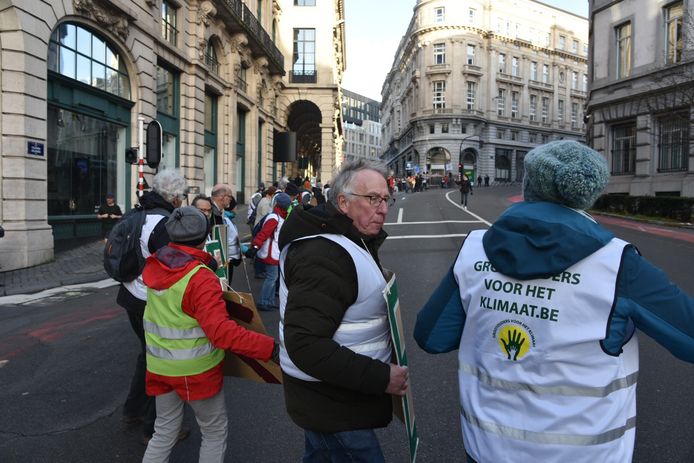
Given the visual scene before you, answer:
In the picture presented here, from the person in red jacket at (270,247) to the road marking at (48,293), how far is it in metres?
3.81

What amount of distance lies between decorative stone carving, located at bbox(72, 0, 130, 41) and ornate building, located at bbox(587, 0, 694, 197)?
19.3 meters

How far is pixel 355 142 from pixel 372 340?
135 meters

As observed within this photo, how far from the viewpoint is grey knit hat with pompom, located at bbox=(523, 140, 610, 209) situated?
1.69 metres

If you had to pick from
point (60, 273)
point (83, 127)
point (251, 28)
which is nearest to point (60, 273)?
point (60, 273)

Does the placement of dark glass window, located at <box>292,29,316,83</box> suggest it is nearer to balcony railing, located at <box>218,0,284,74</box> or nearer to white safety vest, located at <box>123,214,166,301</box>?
balcony railing, located at <box>218,0,284,74</box>

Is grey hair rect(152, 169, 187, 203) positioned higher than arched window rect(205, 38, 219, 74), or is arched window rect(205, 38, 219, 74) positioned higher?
arched window rect(205, 38, 219, 74)

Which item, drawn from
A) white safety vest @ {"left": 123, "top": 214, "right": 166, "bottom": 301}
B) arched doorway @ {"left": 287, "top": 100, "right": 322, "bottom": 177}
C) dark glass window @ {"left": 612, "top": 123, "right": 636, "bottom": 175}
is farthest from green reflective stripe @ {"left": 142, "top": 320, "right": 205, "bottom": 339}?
arched doorway @ {"left": 287, "top": 100, "right": 322, "bottom": 177}

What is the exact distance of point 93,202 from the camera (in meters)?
14.2

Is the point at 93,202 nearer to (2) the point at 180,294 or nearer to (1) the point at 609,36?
(2) the point at 180,294

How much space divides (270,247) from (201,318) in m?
5.07

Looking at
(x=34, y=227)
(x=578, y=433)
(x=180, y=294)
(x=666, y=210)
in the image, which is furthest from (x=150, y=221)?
(x=666, y=210)

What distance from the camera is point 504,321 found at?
5.73ft

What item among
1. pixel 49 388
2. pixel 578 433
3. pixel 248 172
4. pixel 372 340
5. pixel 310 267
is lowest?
pixel 49 388

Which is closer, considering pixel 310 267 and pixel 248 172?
pixel 310 267
